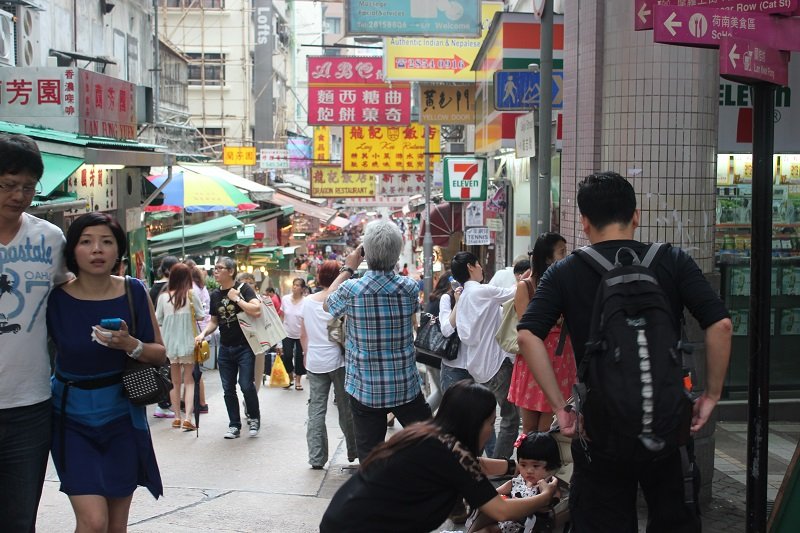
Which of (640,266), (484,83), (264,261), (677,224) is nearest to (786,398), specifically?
(677,224)

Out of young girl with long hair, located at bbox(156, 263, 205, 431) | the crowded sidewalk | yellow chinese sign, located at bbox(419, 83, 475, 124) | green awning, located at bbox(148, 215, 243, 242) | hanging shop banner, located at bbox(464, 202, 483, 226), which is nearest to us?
the crowded sidewalk

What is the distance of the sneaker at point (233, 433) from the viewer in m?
9.35

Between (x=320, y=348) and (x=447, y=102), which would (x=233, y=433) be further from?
(x=447, y=102)

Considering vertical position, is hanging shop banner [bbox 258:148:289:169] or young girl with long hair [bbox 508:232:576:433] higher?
hanging shop banner [bbox 258:148:289:169]

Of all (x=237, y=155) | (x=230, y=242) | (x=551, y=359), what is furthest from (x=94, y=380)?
(x=237, y=155)

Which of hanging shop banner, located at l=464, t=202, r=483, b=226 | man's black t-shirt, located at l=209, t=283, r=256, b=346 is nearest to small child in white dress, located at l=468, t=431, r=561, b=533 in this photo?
man's black t-shirt, located at l=209, t=283, r=256, b=346

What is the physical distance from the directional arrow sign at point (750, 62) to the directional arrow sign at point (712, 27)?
6 centimetres

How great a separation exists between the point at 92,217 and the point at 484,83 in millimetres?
13902

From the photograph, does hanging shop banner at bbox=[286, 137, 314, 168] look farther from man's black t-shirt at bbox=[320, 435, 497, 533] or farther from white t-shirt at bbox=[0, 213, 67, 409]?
man's black t-shirt at bbox=[320, 435, 497, 533]

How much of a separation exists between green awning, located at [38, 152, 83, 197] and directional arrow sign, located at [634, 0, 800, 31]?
17.0 ft

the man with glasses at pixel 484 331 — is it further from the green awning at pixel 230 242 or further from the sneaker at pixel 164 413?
the green awning at pixel 230 242

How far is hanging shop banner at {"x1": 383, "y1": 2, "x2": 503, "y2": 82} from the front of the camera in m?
19.9

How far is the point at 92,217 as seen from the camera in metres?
4.12

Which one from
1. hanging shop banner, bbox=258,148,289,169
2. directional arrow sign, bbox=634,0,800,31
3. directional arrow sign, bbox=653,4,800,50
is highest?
hanging shop banner, bbox=258,148,289,169
